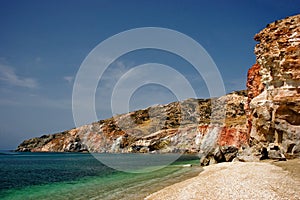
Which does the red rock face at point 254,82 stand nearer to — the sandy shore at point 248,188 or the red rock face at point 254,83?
the red rock face at point 254,83

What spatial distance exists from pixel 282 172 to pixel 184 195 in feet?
36.9

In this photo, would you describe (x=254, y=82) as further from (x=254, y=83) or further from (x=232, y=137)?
(x=232, y=137)

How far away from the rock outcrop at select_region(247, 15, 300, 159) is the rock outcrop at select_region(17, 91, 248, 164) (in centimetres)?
4685

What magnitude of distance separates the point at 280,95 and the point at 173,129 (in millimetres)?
101602

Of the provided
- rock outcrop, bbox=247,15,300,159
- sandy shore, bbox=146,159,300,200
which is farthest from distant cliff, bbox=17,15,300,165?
sandy shore, bbox=146,159,300,200

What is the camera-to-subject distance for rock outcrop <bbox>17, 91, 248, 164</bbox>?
10394 cm

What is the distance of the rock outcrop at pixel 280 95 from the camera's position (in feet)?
117

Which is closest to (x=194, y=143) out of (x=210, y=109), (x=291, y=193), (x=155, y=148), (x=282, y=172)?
Result: (x=155, y=148)

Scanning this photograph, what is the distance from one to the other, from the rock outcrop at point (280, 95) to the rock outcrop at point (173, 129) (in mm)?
46846

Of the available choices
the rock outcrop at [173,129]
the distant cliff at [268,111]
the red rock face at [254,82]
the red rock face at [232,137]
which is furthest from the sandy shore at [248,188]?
the rock outcrop at [173,129]

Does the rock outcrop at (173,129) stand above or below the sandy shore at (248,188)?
above

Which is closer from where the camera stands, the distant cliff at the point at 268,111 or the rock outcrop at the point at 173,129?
the distant cliff at the point at 268,111

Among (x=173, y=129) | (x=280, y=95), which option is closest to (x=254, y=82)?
(x=280, y=95)

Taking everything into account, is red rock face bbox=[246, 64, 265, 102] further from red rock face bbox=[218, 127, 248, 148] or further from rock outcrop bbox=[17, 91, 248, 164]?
rock outcrop bbox=[17, 91, 248, 164]
